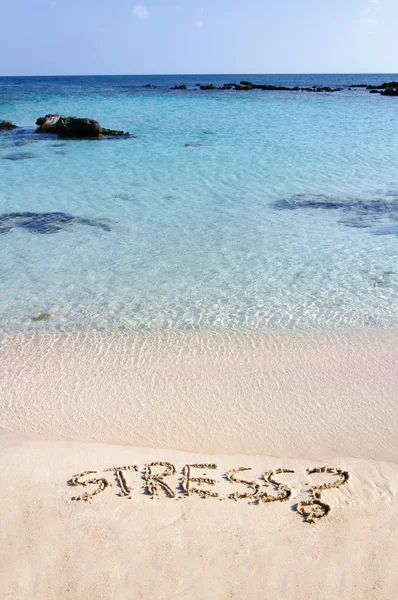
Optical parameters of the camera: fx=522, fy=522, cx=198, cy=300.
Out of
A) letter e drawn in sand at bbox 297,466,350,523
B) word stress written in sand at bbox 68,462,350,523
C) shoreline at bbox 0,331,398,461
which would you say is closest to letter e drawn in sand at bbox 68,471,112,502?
word stress written in sand at bbox 68,462,350,523

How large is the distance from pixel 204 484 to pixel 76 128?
72.8ft

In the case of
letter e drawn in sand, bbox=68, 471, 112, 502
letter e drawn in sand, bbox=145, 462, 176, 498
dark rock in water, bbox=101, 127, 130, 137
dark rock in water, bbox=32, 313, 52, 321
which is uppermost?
dark rock in water, bbox=101, 127, 130, 137

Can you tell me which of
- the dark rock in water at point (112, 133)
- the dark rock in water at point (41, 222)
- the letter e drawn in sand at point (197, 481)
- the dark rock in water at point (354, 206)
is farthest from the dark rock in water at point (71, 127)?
the letter e drawn in sand at point (197, 481)

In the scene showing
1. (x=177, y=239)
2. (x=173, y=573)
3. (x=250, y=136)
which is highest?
(x=250, y=136)

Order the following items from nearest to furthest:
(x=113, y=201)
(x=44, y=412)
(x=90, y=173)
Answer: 1. (x=44, y=412)
2. (x=113, y=201)
3. (x=90, y=173)

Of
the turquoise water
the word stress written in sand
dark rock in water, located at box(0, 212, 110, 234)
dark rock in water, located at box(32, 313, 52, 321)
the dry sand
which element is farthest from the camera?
dark rock in water, located at box(0, 212, 110, 234)

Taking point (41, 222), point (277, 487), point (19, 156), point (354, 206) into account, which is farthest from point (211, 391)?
point (19, 156)

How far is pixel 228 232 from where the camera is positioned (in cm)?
1016

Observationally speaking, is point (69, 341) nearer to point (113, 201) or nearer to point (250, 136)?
point (113, 201)

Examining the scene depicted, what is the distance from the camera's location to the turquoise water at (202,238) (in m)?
7.12

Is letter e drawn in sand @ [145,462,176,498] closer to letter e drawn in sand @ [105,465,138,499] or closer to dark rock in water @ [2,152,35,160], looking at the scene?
letter e drawn in sand @ [105,465,138,499]

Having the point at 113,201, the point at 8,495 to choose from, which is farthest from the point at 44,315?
the point at 113,201

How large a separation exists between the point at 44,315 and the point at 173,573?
14.7ft

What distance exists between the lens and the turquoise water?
23.4 ft
